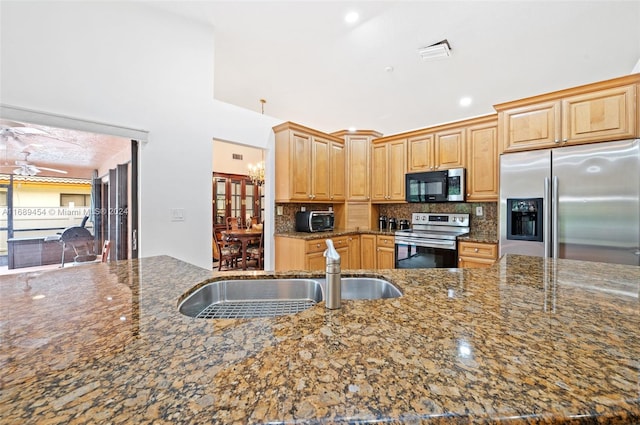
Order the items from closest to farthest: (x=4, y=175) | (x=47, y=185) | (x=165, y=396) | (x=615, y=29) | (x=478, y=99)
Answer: (x=165, y=396)
(x=4, y=175)
(x=47, y=185)
(x=615, y=29)
(x=478, y=99)

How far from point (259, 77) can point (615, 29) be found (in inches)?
155

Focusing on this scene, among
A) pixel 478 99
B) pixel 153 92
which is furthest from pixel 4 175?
pixel 478 99

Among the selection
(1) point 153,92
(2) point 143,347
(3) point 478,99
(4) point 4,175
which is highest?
(3) point 478,99

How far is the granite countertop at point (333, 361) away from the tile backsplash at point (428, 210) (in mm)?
2731

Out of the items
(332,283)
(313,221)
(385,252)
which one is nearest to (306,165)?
(313,221)

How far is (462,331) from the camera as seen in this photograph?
2.35 feet

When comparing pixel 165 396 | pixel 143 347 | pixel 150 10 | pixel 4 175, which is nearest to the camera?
pixel 165 396

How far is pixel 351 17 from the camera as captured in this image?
267 cm

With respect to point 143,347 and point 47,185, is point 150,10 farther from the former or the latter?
point 143,347

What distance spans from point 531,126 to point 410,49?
1.57 m

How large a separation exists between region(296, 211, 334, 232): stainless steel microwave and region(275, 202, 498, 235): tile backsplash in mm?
160

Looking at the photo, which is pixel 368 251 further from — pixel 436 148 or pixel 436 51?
pixel 436 51

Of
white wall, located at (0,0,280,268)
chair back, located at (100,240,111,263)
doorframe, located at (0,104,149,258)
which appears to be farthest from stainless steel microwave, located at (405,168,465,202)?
chair back, located at (100,240,111,263)

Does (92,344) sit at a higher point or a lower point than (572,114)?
lower
